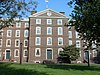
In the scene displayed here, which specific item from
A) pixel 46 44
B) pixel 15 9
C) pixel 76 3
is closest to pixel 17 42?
pixel 46 44

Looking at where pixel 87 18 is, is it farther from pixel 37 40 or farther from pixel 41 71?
pixel 37 40

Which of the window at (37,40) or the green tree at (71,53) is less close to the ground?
the window at (37,40)

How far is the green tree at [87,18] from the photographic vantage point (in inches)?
926

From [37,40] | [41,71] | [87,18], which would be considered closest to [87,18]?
[87,18]

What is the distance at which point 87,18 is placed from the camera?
24.0m

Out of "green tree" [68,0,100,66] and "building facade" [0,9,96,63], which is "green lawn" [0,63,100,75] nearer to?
"green tree" [68,0,100,66]

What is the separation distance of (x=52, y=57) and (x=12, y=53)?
1251cm

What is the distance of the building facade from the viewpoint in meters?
69.1

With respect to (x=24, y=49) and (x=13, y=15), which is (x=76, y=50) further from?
(x=13, y=15)

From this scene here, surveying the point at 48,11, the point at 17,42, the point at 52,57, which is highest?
the point at 48,11

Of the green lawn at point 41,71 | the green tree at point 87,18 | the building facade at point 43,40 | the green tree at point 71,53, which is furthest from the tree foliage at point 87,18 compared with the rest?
the building facade at point 43,40

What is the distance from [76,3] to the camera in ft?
83.0

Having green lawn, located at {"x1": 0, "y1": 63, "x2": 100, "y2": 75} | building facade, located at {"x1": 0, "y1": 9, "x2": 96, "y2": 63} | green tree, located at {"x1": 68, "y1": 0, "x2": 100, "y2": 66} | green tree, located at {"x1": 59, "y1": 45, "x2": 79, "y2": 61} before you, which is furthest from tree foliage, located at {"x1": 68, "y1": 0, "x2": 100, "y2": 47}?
building facade, located at {"x1": 0, "y1": 9, "x2": 96, "y2": 63}

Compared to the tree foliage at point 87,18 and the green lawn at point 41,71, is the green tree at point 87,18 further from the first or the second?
the green lawn at point 41,71
